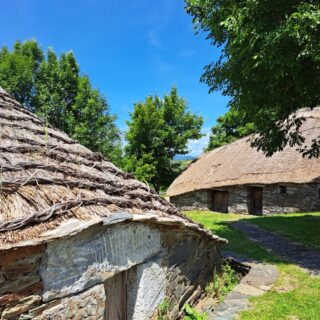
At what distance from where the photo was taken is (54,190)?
10.3 feet

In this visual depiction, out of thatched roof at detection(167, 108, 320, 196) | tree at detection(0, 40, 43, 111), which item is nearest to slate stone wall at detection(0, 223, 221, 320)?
thatched roof at detection(167, 108, 320, 196)

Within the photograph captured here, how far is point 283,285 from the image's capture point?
6.02 meters

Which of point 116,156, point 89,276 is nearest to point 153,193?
point 89,276

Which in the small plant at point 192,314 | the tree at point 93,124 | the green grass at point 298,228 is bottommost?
the small plant at point 192,314

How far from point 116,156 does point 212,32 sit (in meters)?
12.9

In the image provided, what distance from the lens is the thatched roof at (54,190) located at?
267 cm

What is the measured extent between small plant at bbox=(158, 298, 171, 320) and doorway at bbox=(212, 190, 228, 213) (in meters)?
16.0

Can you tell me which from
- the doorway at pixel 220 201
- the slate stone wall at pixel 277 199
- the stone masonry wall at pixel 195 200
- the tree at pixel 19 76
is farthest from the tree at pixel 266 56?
the tree at pixel 19 76

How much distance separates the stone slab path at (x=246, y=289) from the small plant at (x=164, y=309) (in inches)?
27.1

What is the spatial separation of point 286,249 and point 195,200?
42.1ft

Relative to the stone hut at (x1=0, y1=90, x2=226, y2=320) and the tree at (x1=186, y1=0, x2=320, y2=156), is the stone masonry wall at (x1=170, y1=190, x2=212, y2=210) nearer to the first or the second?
the tree at (x1=186, y1=0, x2=320, y2=156)

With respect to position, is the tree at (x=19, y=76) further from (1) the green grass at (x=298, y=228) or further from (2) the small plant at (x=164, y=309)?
(2) the small plant at (x=164, y=309)

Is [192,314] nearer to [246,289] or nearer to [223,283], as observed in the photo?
[246,289]

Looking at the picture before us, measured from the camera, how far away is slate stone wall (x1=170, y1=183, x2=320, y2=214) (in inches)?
637
